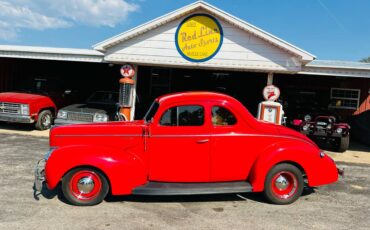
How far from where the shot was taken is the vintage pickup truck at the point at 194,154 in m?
4.41

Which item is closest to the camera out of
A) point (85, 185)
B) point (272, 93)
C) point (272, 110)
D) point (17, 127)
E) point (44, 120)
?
point (85, 185)

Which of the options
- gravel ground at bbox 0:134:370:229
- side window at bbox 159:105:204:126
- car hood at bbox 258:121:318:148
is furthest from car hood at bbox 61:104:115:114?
car hood at bbox 258:121:318:148

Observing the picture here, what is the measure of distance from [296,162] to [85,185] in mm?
3399

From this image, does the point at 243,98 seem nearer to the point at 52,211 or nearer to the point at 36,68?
the point at 36,68

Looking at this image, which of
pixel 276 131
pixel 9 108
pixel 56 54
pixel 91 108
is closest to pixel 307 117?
pixel 276 131

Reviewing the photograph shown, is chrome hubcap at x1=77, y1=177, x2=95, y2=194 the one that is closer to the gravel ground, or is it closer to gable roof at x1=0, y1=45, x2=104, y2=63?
the gravel ground

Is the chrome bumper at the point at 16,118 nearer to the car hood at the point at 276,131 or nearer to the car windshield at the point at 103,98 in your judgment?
the car windshield at the point at 103,98

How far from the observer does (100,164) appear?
169 inches

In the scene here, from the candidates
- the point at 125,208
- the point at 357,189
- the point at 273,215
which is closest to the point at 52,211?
the point at 125,208

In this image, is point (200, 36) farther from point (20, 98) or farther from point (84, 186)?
point (20, 98)

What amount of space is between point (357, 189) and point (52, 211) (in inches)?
225

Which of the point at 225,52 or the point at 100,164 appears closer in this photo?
the point at 100,164

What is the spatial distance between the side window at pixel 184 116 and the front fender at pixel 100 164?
0.85m

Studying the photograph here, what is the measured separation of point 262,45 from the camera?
9328mm
